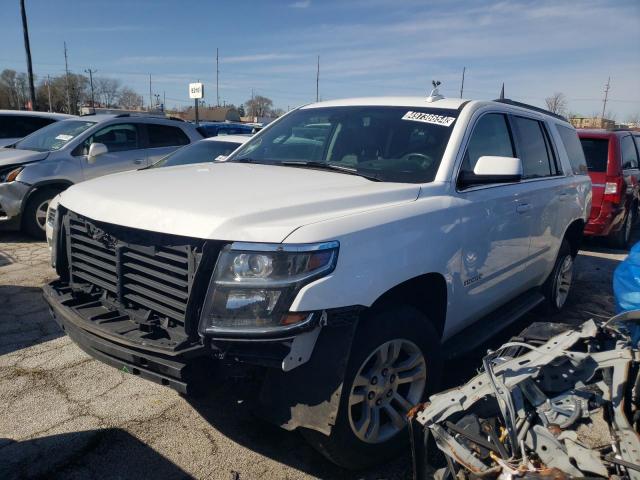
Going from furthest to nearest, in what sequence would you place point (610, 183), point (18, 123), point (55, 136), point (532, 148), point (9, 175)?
point (18, 123) → point (55, 136) → point (610, 183) → point (9, 175) → point (532, 148)

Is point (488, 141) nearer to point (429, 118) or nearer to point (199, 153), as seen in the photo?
point (429, 118)

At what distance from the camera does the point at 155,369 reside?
2271mm

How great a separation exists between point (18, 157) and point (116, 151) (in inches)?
56.5

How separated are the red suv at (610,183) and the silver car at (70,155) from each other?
684 cm

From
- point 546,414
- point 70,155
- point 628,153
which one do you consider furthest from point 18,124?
point 628,153

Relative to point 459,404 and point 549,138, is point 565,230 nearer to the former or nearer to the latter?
point 549,138

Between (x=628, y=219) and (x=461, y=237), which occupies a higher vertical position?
(x=461, y=237)

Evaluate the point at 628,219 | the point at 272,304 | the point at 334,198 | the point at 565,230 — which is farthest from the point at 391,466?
the point at 628,219

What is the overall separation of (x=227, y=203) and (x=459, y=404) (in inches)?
53.0

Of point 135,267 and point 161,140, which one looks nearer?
point 135,267

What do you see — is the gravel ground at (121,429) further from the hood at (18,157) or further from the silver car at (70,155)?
the hood at (18,157)

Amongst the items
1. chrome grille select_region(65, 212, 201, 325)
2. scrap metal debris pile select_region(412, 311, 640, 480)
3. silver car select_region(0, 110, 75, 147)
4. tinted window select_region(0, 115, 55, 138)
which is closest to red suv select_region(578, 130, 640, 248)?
scrap metal debris pile select_region(412, 311, 640, 480)

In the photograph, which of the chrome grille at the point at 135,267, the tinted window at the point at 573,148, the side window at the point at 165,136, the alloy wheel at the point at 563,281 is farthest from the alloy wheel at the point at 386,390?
the side window at the point at 165,136

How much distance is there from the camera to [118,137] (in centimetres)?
839
